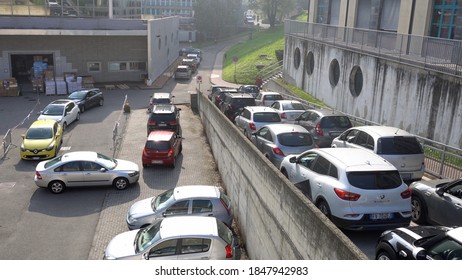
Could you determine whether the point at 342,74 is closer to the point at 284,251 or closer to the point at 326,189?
the point at 326,189

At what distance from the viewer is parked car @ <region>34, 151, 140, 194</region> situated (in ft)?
50.7

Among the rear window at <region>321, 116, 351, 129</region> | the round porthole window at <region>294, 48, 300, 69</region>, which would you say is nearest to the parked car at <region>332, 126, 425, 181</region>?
the rear window at <region>321, 116, 351, 129</region>

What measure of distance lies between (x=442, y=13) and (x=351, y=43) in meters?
5.61

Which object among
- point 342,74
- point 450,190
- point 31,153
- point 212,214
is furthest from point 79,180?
point 342,74

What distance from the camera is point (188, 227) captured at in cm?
967

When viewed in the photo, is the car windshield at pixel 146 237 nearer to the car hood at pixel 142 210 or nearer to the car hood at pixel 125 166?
the car hood at pixel 142 210

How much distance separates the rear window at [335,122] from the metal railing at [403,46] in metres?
4.19

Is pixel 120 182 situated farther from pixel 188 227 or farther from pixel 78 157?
pixel 188 227

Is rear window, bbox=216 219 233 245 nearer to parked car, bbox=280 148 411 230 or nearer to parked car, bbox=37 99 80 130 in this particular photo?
parked car, bbox=280 148 411 230

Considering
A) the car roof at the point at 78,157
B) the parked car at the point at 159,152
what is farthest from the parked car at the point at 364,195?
the car roof at the point at 78,157

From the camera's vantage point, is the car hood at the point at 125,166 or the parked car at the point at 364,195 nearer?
the parked car at the point at 364,195

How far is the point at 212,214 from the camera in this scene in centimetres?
1188

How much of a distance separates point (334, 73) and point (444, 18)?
7810mm

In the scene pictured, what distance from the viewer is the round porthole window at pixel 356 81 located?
949 inches
